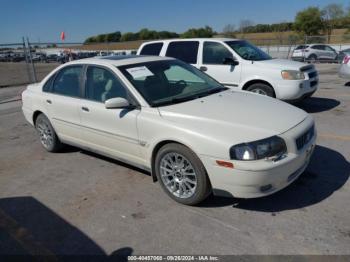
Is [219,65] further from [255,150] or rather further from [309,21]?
[309,21]

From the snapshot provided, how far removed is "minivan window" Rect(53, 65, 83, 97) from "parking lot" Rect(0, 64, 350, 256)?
1109 millimetres

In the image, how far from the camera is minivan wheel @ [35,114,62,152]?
5.54 meters

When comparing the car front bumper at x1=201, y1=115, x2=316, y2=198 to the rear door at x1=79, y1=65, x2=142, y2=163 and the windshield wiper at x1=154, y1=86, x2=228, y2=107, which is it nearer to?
the windshield wiper at x1=154, y1=86, x2=228, y2=107

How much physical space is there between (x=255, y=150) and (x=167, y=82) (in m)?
1.75

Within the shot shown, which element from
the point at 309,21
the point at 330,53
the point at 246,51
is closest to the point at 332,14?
the point at 309,21

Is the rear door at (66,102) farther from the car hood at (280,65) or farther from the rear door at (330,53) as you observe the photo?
the rear door at (330,53)

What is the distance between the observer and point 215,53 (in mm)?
8148

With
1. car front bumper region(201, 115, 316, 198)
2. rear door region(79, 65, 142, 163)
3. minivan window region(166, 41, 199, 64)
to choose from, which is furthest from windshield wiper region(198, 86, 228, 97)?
minivan window region(166, 41, 199, 64)

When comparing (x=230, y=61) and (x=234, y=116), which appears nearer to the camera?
(x=234, y=116)

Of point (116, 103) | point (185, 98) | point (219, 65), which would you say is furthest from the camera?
point (219, 65)

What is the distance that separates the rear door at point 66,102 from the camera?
4.88 metres

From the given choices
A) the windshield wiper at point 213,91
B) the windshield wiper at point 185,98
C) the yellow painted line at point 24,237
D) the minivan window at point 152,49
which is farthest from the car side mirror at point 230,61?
the yellow painted line at point 24,237

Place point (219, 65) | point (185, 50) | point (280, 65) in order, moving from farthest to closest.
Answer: point (185, 50), point (219, 65), point (280, 65)

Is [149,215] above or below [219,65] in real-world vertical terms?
below
